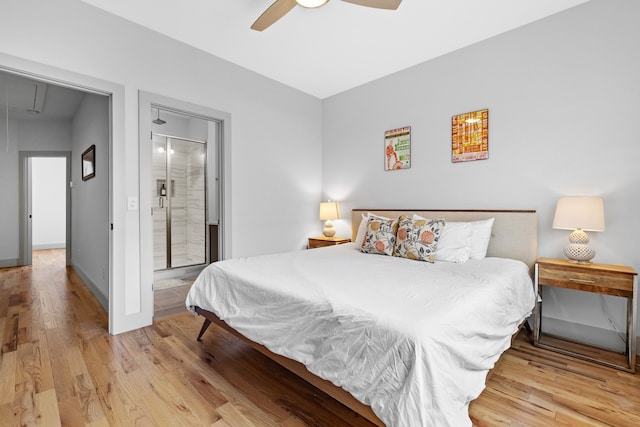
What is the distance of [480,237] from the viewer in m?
2.69

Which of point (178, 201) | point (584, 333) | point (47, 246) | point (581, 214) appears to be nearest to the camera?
point (581, 214)

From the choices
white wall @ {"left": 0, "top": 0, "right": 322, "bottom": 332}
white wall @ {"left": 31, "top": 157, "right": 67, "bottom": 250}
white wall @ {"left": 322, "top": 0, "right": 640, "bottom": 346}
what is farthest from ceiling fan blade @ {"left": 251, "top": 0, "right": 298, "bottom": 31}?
white wall @ {"left": 31, "top": 157, "right": 67, "bottom": 250}

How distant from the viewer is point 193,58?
310 centimetres

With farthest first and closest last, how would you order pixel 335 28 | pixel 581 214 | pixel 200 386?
1. pixel 335 28
2. pixel 581 214
3. pixel 200 386

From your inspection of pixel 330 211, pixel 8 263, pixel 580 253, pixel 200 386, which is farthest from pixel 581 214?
pixel 8 263

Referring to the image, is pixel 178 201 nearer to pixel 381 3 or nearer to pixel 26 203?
pixel 26 203

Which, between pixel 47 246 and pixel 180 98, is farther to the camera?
pixel 47 246

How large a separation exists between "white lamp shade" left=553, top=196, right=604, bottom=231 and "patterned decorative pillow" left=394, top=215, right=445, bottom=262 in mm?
862

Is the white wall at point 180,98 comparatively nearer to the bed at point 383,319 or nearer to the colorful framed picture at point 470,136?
the bed at point 383,319

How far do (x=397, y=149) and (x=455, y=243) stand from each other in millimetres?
1472

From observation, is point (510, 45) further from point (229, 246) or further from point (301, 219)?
point (229, 246)

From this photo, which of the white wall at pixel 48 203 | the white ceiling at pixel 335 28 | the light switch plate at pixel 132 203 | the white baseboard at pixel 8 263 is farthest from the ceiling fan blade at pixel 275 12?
the white wall at pixel 48 203

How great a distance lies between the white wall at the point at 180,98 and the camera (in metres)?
2.29

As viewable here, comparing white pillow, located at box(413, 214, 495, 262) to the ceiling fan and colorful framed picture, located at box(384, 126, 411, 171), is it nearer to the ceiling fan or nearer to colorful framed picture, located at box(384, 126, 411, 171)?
colorful framed picture, located at box(384, 126, 411, 171)
